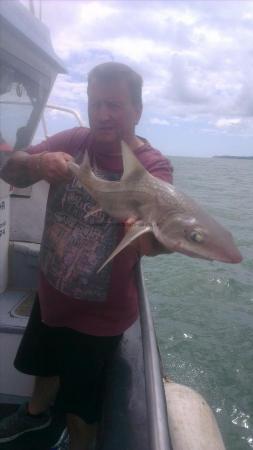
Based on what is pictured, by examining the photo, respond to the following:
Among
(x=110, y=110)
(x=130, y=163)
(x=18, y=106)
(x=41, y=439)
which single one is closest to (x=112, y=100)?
(x=110, y=110)

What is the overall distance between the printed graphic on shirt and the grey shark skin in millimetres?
114

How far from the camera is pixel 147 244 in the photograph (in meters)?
2.15

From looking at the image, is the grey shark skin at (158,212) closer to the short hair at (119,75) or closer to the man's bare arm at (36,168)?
the man's bare arm at (36,168)

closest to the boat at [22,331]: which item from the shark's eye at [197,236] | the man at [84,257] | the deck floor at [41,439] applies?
the deck floor at [41,439]

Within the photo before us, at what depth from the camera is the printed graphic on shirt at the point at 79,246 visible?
91.4 inches

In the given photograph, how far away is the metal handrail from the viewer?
4.97 feet

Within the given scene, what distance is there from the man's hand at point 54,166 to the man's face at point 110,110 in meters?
0.26

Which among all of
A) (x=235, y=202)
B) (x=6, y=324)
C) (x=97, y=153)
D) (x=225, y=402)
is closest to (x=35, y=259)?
(x=6, y=324)

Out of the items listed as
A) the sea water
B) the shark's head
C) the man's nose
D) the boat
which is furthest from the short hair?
the sea water

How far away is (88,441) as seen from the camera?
2.61 meters

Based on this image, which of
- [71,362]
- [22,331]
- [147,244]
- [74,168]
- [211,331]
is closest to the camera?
[147,244]

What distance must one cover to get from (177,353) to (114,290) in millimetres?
5150

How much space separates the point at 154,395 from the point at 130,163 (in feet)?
3.63

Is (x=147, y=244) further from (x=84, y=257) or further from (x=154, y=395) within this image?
(x=154, y=395)
